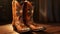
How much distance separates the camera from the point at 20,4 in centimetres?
161

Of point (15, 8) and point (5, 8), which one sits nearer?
point (15, 8)

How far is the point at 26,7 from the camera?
1638 millimetres

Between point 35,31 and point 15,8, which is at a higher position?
point 15,8

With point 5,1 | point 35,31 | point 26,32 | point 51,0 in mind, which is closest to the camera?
point 26,32

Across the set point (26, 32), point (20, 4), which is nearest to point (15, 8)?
point (20, 4)

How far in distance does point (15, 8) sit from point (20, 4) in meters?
0.08

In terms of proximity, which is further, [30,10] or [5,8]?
[5,8]

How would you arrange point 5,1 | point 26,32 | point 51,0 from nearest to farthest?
point 26,32
point 51,0
point 5,1

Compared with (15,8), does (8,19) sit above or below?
below

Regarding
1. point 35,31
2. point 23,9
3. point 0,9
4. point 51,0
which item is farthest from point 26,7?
point 0,9

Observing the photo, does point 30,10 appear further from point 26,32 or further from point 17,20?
point 26,32

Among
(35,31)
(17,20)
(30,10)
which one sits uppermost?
(30,10)

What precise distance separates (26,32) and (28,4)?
360 mm

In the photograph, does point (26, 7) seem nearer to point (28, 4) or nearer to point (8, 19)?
point (28, 4)
